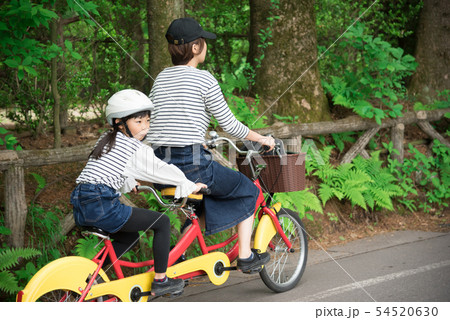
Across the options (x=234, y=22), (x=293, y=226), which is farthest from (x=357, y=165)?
(x=234, y=22)

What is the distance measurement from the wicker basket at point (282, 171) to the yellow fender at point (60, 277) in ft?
5.82

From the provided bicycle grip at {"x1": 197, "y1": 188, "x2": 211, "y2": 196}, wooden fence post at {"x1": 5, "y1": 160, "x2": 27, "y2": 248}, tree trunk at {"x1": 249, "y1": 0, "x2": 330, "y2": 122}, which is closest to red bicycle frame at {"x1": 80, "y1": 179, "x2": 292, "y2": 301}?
bicycle grip at {"x1": 197, "y1": 188, "x2": 211, "y2": 196}

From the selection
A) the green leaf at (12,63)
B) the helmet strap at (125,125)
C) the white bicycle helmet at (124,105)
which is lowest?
the helmet strap at (125,125)

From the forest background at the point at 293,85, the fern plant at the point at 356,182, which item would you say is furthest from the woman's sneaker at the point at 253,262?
the fern plant at the point at 356,182

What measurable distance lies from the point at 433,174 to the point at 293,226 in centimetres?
440

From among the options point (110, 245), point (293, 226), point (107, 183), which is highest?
point (107, 183)

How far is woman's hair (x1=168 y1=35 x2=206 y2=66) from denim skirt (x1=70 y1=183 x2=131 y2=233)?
4.23ft

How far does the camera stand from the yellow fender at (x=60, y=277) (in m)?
3.49

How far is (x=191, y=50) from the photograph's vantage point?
14.5 feet

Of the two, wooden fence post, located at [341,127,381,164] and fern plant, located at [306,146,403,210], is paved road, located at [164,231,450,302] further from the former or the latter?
wooden fence post, located at [341,127,381,164]

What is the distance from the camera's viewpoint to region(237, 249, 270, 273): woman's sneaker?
4773 mm

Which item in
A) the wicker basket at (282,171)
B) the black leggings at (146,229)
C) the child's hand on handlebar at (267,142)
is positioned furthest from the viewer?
the wicker basket at (282,171)

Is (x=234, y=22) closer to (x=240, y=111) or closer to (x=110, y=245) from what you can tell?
(x=240, y=111)

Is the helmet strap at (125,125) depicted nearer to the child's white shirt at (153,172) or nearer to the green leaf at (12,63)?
the child's white shirt at (153,172)
